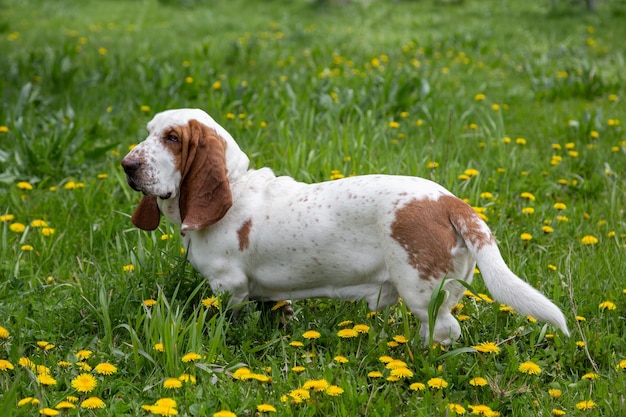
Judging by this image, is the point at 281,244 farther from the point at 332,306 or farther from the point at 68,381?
the point at 68,381

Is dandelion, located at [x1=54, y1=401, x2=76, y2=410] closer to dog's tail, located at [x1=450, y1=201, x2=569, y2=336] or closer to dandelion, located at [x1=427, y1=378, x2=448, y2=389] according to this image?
dandelion, located at [x1=427, y1=378, x2=448, y2=389]

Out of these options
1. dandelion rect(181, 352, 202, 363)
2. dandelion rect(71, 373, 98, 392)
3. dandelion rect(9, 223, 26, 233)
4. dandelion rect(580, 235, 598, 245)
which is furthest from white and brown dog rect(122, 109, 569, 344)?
dandelion rect(580, 235, 598, 245)

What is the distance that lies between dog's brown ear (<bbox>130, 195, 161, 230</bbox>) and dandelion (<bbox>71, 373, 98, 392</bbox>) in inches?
36.2

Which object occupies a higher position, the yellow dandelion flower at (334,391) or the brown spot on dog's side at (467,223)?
the brown spot on dog's side at (467,223)

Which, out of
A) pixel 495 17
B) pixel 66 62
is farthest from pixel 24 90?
pixel 495 17

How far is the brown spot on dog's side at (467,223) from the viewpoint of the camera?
110 inches

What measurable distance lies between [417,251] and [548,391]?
648 mm

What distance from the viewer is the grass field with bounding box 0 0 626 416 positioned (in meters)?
2.74

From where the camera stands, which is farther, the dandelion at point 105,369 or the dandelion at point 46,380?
the dandelion at point 105,369

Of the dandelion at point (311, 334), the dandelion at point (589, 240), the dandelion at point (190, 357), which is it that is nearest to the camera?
the dandelion at point (190, 357)

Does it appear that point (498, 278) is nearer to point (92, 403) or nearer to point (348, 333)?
point (348, 333)

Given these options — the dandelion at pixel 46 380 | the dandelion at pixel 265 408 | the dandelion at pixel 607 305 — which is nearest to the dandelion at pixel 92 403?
the dandelion at pixel 46 380

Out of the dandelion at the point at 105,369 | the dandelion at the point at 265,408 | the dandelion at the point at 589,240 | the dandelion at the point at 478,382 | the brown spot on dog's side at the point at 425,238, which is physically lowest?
the dandelion at the point at 589,240

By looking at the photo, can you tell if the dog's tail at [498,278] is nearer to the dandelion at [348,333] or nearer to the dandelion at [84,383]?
the dandelion at [348,333]
